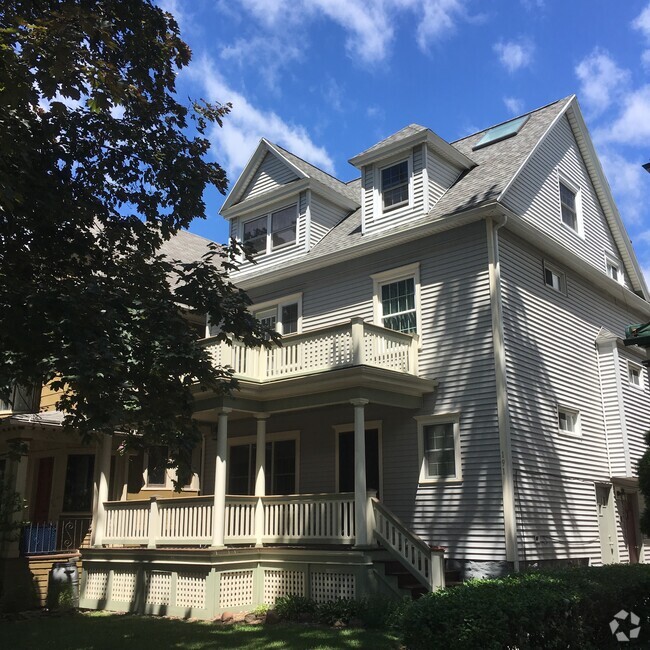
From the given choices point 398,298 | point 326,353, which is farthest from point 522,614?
point 398,298

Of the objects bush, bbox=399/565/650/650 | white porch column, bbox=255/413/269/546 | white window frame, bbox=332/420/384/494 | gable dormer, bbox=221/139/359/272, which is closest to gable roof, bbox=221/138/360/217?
gable dormer, bbox=221/139/359/272

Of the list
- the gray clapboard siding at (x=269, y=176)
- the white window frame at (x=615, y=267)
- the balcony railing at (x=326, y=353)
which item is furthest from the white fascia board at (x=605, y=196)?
the balcony railing at (x=326, y=353)

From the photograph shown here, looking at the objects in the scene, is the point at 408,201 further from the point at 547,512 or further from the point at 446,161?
the point at 547,512

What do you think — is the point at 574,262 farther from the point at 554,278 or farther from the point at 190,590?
the point at 190,590

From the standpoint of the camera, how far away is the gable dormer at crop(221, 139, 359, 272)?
760 inches

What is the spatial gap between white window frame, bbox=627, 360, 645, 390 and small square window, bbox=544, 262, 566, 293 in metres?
3.43

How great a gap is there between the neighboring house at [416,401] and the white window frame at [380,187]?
0.17ft

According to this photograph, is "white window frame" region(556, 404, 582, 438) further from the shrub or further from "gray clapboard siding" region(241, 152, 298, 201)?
"gray clapboard siding" region(241, 152, 298, 201)

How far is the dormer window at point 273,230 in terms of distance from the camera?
1970 centimetres

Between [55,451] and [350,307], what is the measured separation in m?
9.67

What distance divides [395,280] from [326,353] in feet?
9.85

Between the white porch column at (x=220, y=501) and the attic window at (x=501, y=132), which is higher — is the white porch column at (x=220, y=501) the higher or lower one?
the lower one

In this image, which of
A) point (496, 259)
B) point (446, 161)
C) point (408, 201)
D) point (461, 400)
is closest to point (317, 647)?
point (461, 400)

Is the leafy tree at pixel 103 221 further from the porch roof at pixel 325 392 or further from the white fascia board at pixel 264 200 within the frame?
the white fascia board at pixel 264 200
